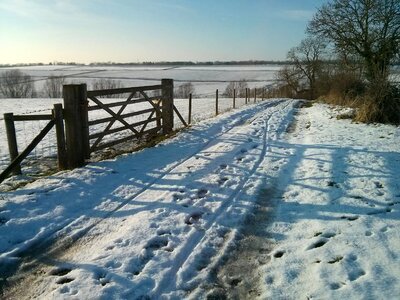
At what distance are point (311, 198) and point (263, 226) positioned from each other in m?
1.30

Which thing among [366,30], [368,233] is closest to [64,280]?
[368,233]

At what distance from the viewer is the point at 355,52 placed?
27094mm

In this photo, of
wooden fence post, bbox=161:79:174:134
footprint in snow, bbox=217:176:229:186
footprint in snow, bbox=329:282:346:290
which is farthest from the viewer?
wooden fence post, bbox=161:79:174:134

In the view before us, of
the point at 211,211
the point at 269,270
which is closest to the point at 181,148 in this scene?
the point at 211,211

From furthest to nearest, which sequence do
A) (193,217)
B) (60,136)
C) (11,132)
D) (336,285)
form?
(60,136) < (11,132) < (193,217) < (336,285)

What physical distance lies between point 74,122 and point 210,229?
454 centimetres

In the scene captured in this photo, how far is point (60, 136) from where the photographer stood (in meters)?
7.86

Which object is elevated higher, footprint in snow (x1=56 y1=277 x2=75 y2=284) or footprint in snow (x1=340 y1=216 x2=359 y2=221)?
footprint in snow (x1=340 y1=216 x2=359 y2=221)

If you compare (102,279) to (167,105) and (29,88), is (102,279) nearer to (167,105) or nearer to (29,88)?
(167,105)

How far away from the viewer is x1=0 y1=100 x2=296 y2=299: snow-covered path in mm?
3801

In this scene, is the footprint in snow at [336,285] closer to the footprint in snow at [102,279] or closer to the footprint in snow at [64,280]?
the footprint in snow at [102,279]

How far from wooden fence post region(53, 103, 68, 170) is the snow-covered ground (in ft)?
2.41

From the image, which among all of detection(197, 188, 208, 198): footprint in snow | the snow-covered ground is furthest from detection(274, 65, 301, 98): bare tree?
detection(197, 188, 208, 198): footprint in snow

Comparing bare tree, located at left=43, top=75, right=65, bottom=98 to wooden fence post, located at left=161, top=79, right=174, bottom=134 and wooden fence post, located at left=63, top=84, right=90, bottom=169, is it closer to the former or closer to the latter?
wooden fence post, located at left=161, top=79, right=174, bottom=134
